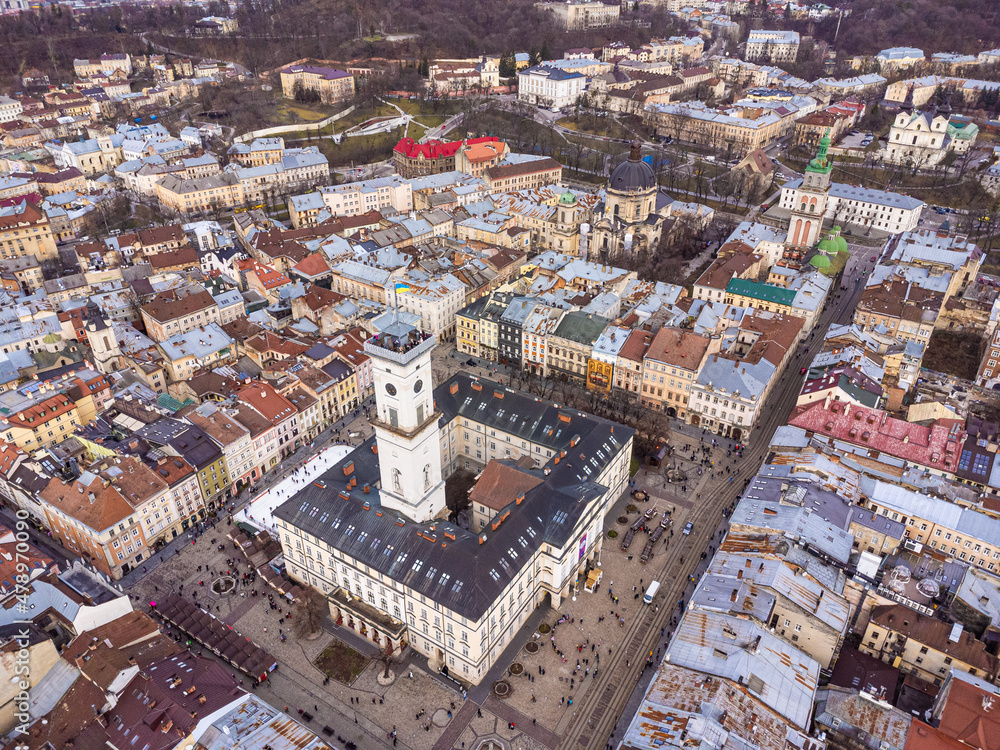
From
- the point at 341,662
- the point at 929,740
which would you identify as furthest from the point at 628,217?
the point at 929,740

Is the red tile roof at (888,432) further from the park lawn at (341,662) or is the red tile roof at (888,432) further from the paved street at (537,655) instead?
the park lawn at (341,662)

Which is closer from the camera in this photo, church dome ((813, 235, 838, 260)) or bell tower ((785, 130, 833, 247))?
church dome ((813, 235, 838, 260))

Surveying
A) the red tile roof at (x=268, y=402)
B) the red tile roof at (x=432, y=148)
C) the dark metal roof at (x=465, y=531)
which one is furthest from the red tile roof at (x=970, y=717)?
the red tile roof at (x=432, y=148)

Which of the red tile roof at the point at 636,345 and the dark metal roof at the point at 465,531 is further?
the red tile roof at the point at 636,345

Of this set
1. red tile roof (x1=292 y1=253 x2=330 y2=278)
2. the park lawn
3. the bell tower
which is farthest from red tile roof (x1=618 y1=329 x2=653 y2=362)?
red tile roof (x1=292 y1=253 x2=330 y2=278)

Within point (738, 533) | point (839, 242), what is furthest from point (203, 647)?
point (839, 242)

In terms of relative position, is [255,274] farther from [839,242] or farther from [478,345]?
[839,242]

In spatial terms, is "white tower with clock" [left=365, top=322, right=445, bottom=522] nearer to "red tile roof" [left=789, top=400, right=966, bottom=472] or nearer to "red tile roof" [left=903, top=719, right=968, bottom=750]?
"red tile roof" [left=903, top=719, right=968, bottom=750]
